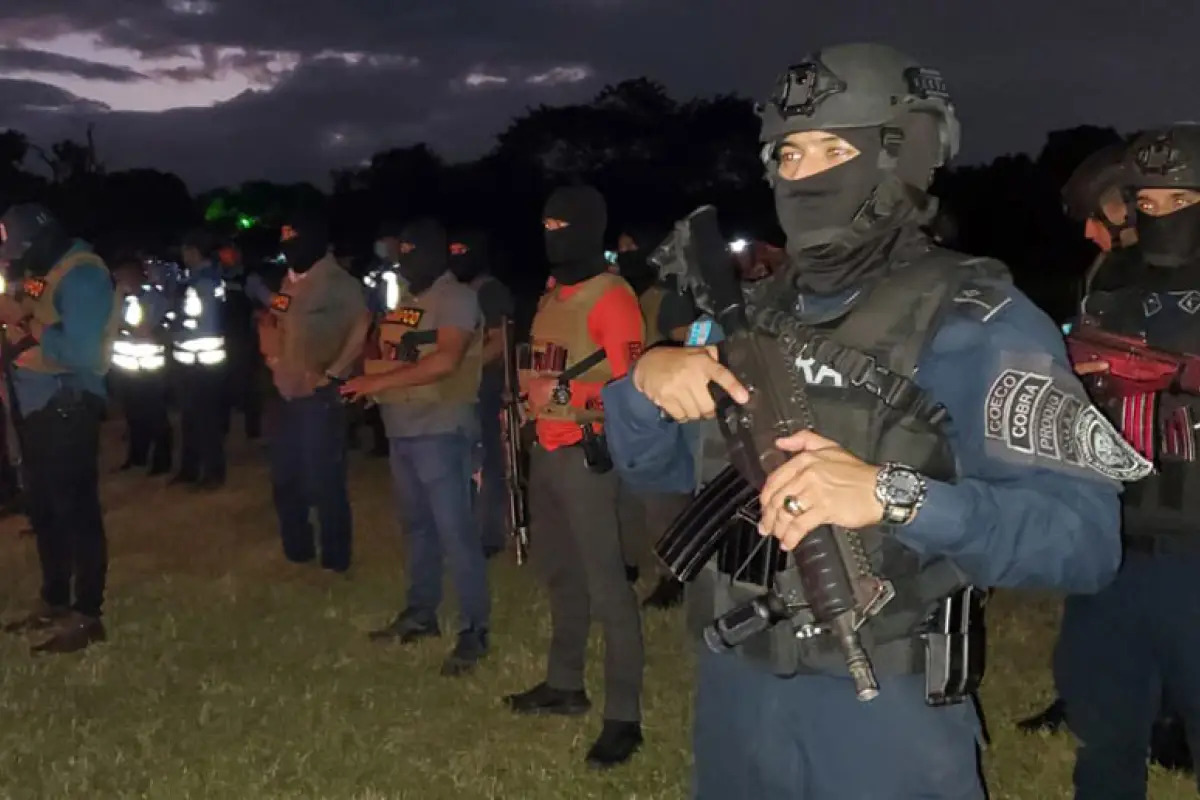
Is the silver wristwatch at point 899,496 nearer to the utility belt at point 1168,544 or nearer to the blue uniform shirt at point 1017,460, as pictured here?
the blue uniform shirt at point 1017,460

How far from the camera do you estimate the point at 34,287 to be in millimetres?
6223

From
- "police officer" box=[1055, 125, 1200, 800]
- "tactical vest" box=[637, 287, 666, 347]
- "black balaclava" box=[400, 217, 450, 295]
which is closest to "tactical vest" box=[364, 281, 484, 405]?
"black balaclava" box=[400, 217, 450, 295]

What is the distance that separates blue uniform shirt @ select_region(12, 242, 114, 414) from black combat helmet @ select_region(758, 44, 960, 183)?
457cm

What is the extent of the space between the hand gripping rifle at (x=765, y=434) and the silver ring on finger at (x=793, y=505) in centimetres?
13

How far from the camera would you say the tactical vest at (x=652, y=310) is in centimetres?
771

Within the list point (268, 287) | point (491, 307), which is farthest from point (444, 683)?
point (268, 287)

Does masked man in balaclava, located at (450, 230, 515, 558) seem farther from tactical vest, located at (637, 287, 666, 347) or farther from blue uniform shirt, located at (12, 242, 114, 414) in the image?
blue uniform shirt, located at (12, 242, 114, 414)

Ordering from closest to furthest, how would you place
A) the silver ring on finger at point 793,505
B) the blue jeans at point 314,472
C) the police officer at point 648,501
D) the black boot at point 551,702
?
the silver ring on finger at point 793,505, the black boot at point 551,702, the police officer at point 648,501, the blue jeans at point 314,472

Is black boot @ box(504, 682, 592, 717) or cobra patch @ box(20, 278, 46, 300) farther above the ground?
cobra patch @ box(20, 278, 46, 300)

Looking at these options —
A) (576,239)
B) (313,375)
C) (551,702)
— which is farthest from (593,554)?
(313,375)

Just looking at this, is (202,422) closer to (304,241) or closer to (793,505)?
(304,241)

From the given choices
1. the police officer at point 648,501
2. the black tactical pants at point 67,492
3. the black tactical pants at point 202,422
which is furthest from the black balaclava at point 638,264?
the black tactical pants at point 67,492

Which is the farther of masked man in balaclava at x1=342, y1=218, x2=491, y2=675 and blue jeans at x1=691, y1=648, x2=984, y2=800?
masked man in balaclava at x1=342, y1=218, x2=491, y2=675

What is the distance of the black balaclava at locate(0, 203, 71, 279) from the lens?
607 centimetres
